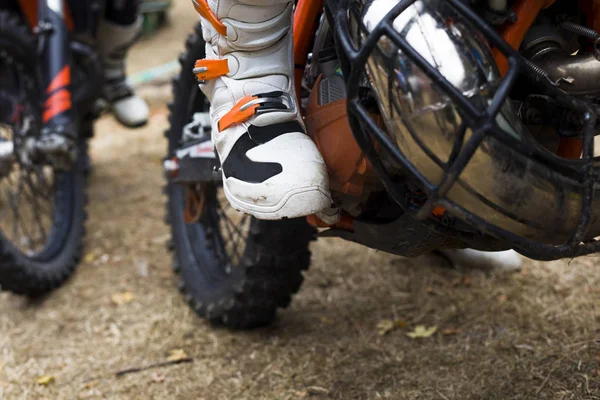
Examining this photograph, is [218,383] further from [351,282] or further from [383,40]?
[383,40]

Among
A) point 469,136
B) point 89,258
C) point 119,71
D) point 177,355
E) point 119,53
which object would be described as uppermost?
point 469,136

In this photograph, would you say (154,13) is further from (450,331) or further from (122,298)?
(450,331)

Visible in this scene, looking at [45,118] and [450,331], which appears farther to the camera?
[45,118]

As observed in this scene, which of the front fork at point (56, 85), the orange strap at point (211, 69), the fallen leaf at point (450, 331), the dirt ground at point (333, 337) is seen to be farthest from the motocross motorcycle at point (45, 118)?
the fallen leaf at point (450, 331)

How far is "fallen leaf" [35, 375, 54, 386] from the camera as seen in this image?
192cm

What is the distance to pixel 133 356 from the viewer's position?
6.67ft

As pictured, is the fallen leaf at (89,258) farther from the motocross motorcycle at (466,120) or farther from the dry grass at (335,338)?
the motocross motorcycle at (466,120)

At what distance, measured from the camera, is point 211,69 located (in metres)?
1.40

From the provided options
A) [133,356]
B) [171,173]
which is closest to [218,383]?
[133,356]

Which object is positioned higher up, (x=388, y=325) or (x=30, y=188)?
(x=388, y=325)

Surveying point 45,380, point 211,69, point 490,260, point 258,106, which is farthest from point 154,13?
point 258,106

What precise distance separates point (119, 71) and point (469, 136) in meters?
2.82

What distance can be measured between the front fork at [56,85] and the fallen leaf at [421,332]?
132cm

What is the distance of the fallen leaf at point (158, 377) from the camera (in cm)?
188
